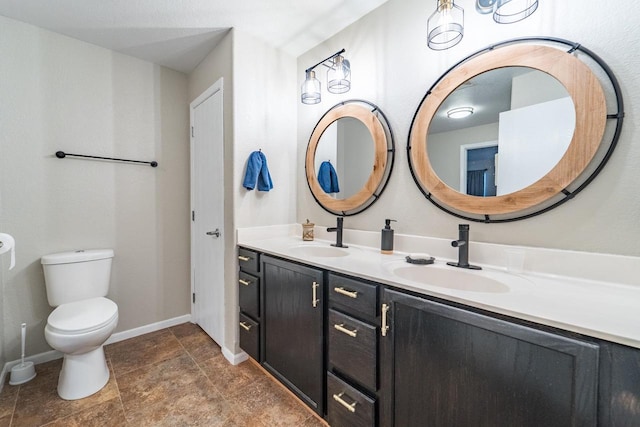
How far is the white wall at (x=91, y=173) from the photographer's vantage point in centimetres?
183

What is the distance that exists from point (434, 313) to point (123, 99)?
110 inches

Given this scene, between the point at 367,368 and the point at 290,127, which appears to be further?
the point at 290,127

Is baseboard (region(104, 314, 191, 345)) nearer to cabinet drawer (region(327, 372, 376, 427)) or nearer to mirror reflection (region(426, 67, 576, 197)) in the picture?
cabinet drawer (region(327, 372, 376, 427))

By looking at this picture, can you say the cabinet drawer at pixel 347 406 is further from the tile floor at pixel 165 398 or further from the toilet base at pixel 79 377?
the toilet base at pixel 79 377

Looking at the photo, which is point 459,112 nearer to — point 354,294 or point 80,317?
point 354,294

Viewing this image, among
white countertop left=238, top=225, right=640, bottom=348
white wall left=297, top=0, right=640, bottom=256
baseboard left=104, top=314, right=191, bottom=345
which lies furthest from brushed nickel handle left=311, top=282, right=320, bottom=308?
baseboard left=104, top=314, right=191, bottom=345

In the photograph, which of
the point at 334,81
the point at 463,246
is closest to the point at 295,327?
the point at 463,246

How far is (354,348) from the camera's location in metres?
1.17

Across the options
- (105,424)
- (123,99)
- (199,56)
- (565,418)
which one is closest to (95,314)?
(105,424)

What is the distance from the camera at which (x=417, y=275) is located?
50.7 inches

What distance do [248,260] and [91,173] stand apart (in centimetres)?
Answer: 151

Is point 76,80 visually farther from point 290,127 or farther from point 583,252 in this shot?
point 583,252

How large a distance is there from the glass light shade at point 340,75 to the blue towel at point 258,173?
72cm

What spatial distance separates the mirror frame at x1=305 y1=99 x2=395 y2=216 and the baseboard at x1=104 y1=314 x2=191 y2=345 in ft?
6.06
